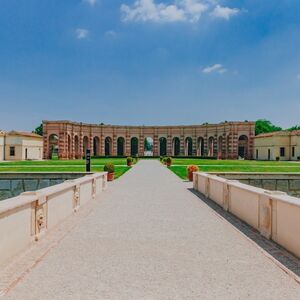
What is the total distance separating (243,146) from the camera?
73.7 metres

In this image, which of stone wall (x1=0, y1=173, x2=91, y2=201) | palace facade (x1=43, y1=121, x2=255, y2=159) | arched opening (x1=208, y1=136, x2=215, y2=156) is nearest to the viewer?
stone wall (x1=0, y1=173, x2=91, y2=201)

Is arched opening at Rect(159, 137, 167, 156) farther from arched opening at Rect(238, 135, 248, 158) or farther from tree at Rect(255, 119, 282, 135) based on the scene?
tree at Rect(255, 119, 282, 135)

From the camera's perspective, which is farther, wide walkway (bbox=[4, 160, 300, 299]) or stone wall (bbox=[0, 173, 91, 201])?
stone wall (bbox=[0, 173, 91, 201])

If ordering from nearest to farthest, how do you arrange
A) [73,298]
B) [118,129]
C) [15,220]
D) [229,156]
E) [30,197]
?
[73,298] → [15,220] → [30,197] → [229,156] → [118,129]

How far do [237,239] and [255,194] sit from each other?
61.6 inches

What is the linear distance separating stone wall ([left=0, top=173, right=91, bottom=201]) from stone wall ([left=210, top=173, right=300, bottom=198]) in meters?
8.94

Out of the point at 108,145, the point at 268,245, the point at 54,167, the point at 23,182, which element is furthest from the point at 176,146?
the point at 268,245

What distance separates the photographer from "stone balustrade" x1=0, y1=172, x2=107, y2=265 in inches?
221

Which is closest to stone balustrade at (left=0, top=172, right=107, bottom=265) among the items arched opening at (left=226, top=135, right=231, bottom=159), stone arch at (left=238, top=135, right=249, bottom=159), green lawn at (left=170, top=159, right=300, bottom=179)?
green lawn at (left=170, top=159, right=300, bottom=179)

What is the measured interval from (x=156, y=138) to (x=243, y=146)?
20101 millimetres

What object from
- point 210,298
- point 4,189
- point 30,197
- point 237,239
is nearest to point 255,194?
point 237,239

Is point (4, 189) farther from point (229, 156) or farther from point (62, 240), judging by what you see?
point (229, 156)

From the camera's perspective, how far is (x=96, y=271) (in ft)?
16.9

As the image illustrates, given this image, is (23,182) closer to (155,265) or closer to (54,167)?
(54,167)
